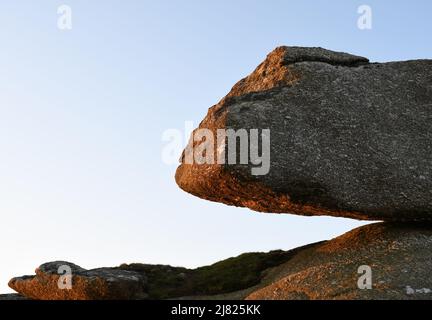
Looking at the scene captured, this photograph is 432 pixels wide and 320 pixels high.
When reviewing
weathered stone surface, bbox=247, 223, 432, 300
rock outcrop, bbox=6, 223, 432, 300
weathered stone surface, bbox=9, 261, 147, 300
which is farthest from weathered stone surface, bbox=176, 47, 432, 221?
weathered stone surface, bbox=9, 261, 147, 300

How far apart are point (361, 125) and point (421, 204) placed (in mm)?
3101

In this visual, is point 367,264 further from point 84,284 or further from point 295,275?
point 84,284

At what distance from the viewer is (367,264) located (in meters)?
18.3

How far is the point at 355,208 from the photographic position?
61.0 feet

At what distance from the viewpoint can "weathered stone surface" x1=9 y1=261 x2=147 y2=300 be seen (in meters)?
21.3

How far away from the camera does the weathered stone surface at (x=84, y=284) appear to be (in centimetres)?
2131

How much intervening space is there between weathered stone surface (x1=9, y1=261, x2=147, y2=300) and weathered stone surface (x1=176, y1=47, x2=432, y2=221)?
173 inches

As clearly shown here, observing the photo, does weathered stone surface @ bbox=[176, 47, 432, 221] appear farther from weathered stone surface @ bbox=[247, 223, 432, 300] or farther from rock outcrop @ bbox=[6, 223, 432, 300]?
rock outcrop @ bbox=[6, 223, 432, 300]

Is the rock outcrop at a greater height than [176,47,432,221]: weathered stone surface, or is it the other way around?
[176,47,432,221]: weathered stone surface

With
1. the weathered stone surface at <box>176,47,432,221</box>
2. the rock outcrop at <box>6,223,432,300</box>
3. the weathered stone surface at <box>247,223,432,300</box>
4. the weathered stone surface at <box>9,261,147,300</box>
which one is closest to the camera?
the weathered stone surface at <box>247,223,432,300</box>

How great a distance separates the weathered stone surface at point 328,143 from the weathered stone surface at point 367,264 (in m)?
0.92

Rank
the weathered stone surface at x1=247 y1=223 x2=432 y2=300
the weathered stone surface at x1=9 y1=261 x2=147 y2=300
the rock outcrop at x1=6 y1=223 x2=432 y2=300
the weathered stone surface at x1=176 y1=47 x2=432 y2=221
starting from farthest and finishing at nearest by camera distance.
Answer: the weathered stone surface at x1=9 y1=261 x2=147 y2=300 < the weathered stone surface at x1=176 y1=47 x2=432 y2=221 < the rock outcrop at x1=6 y1=223 x2=432 y2=300 < the weathered stone surface at x1=247 y1=223 x2=432 y2=300

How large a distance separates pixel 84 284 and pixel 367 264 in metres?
9.74
